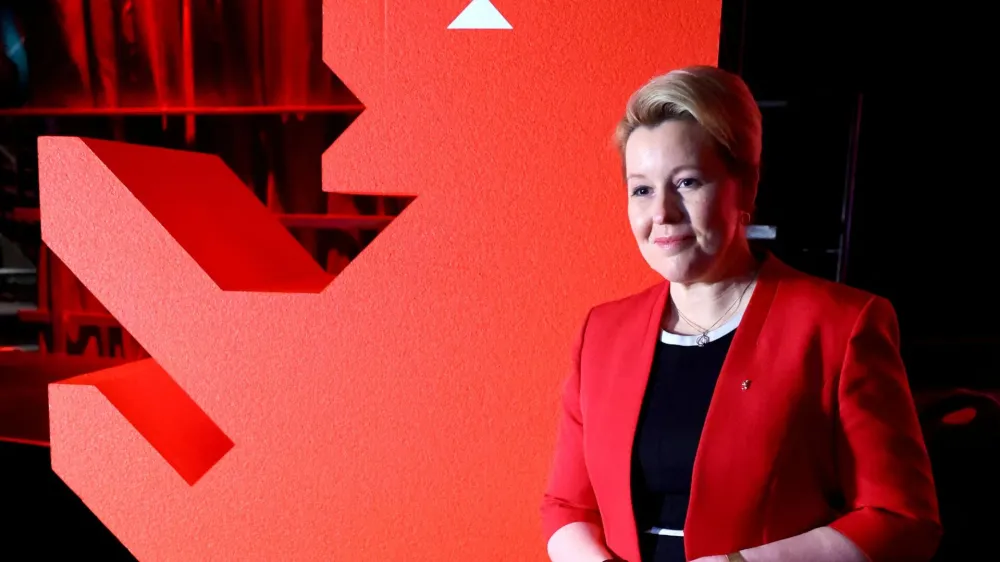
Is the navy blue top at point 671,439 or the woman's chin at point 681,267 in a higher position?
the woman's chin at point 681,267

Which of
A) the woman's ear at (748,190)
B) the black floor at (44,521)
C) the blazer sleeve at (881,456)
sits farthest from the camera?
the black floor at (44,521)

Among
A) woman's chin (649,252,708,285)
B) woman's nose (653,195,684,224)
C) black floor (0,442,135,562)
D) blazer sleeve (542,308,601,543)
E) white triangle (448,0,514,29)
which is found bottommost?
black floor (0,442,135,562)

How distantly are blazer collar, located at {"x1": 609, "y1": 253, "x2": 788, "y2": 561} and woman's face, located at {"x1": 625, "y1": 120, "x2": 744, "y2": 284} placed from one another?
0.33ft

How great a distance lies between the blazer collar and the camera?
39.9 inches

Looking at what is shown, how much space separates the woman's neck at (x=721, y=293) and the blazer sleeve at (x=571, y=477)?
0.21m

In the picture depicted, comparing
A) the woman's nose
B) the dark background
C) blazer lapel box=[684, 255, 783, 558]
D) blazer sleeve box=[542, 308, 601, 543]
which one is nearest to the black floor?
the dark background

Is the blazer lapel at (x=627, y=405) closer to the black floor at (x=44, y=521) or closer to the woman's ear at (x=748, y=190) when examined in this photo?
the woman's ear at (x=748, y=190)

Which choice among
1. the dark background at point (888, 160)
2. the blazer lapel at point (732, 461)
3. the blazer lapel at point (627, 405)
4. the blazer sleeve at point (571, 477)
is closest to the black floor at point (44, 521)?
the dark background at point (888, 160)

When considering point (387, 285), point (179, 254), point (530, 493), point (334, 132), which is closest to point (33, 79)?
point (334, 132)

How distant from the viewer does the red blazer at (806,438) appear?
3.12 ft

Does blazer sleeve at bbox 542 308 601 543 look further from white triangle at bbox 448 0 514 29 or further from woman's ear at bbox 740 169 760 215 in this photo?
white triangle at bbox 448 0 514 29

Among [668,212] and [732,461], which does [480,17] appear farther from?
[732,461]

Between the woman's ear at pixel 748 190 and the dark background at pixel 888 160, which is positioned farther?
the dark background at pixel 888 160

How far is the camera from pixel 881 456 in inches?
37.2
